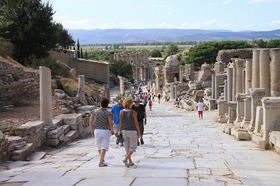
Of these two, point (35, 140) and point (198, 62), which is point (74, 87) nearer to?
point (35, 140)

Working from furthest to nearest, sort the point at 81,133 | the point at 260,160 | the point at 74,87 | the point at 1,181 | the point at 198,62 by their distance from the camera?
the point at 198,62, the point at 74,87, the point at 81,133, the point at 260,160, the point at 1,181

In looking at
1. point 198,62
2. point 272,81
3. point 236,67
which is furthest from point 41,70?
point 198,62

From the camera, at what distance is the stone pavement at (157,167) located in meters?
7.77

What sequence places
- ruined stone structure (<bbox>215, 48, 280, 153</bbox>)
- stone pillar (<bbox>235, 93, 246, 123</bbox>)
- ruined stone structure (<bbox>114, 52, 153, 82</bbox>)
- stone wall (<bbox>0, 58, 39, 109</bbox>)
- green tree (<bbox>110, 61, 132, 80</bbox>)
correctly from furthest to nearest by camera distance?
ruined stone structure (<bbox>114, 52, 153, 82</bbox>), green tree (<bbox>110, 61, 132, 80</bbox>), stone wall (<bbox>0, 58, 39, 109</bbox>), stone pillar (<bbox>235, 93, 246, 123</bbox>), ruined stone structure (<bbox>215, 48, 280, 153</bbox>)

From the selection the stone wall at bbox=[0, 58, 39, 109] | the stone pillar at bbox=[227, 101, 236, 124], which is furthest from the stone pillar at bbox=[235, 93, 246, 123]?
the stone wall at bbox=[0, 58, 39, 109]

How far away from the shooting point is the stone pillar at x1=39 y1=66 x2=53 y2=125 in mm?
14242

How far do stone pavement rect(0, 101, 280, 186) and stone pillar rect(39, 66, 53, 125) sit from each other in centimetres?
146

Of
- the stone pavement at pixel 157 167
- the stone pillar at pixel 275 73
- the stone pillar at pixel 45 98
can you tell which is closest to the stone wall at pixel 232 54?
the stone pillar at pixel 275 73

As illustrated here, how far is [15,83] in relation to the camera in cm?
2200

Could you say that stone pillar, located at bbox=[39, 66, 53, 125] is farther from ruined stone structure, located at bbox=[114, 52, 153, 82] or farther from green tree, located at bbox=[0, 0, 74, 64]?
ruined stone structure, located at bbox=[114, 52, 153, 82]

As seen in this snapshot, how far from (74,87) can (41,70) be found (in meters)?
14.5

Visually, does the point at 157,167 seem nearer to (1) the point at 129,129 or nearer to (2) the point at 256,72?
(1) the point at 129,129

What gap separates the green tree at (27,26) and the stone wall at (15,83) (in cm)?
838

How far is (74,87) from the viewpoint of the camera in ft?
95.0
